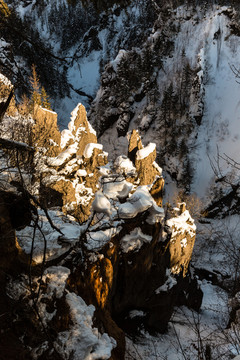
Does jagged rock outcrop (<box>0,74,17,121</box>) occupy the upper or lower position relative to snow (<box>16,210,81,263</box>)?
upper

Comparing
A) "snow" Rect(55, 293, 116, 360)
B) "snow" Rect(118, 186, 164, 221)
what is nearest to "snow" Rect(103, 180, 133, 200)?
"snow" Rect(118, 186, 164, 221)

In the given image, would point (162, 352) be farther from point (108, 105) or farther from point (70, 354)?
point (108, 105)

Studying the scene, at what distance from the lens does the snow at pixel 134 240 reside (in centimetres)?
899

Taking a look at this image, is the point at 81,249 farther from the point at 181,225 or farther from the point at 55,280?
the point at 181,225

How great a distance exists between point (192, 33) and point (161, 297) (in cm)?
3736

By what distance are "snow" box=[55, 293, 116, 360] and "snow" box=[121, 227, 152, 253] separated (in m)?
4.74

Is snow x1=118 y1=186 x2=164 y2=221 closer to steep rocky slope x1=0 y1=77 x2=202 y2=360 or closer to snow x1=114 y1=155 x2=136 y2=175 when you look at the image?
steep rocky slope x1=0 y1=77 x2=202 y2=360

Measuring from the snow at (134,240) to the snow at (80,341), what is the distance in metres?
4.74

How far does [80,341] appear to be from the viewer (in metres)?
3.73

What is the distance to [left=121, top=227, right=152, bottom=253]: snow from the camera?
29.5 ft

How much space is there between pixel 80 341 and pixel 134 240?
560cm

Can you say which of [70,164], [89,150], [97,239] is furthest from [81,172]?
[97,239]

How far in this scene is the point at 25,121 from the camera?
11336 millimetres

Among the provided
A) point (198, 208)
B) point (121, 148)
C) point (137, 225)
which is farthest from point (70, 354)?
point (121, 148)
